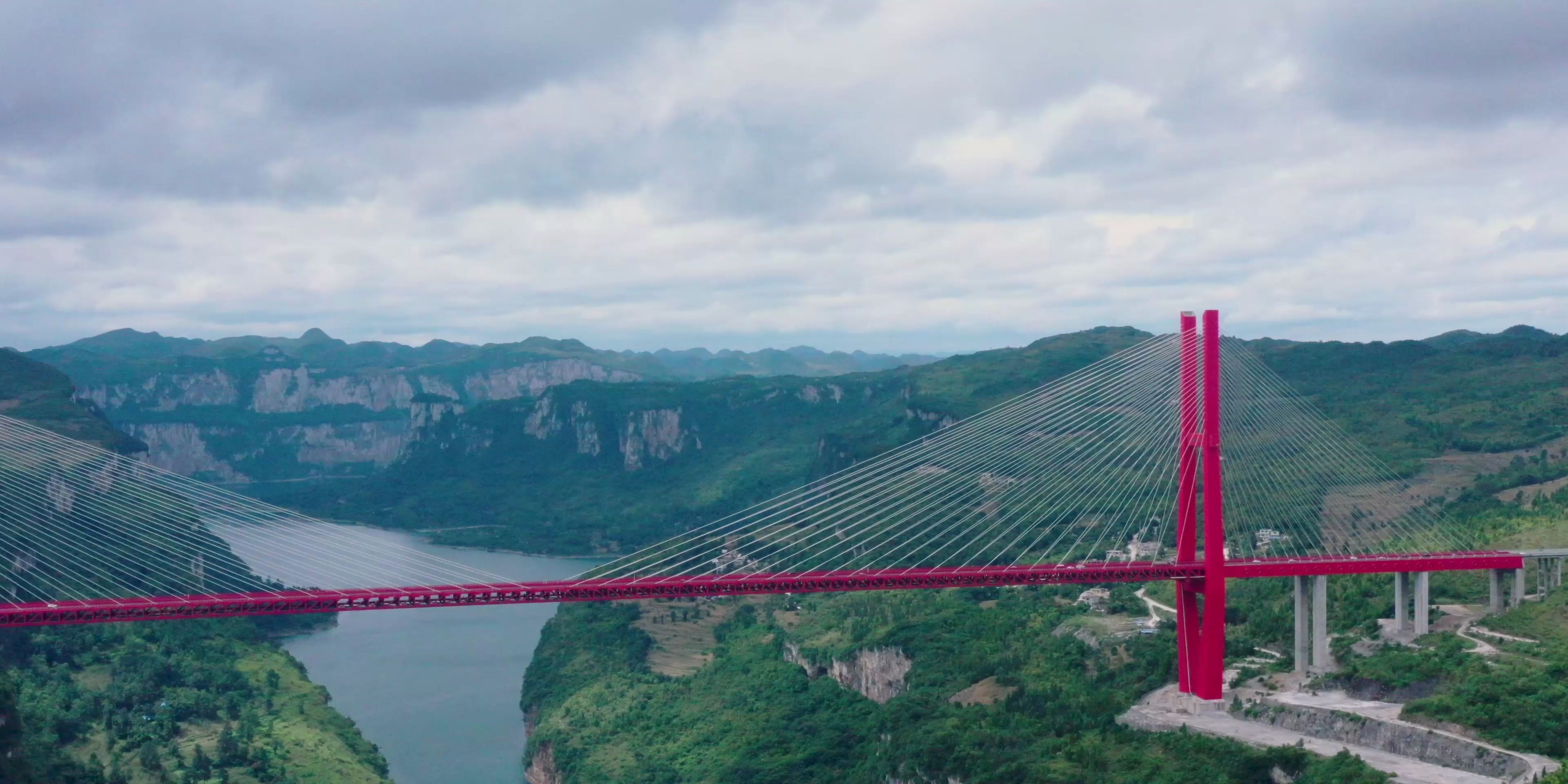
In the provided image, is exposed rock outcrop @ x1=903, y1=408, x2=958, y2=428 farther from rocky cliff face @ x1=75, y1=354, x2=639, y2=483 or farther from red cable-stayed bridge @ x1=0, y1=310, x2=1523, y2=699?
rocky cliff face @ x1=75, y1=354, x2=639, y2=483

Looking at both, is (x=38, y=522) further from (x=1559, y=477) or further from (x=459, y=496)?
(x=459, y=496)

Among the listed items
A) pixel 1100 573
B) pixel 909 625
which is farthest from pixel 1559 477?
pixel 1100 573

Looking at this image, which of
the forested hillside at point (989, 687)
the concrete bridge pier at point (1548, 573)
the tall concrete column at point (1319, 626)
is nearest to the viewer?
the forested hillside at point (989, 687)

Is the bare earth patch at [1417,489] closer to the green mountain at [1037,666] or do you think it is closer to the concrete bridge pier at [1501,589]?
the green mountain at [1037,666]

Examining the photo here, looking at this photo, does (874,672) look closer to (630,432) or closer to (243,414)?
(630,432)

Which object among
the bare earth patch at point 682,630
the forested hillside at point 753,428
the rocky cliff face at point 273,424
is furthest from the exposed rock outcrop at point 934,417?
the rocky cliff face at point 273,424

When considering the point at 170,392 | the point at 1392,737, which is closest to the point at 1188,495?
the point at 1392,737
